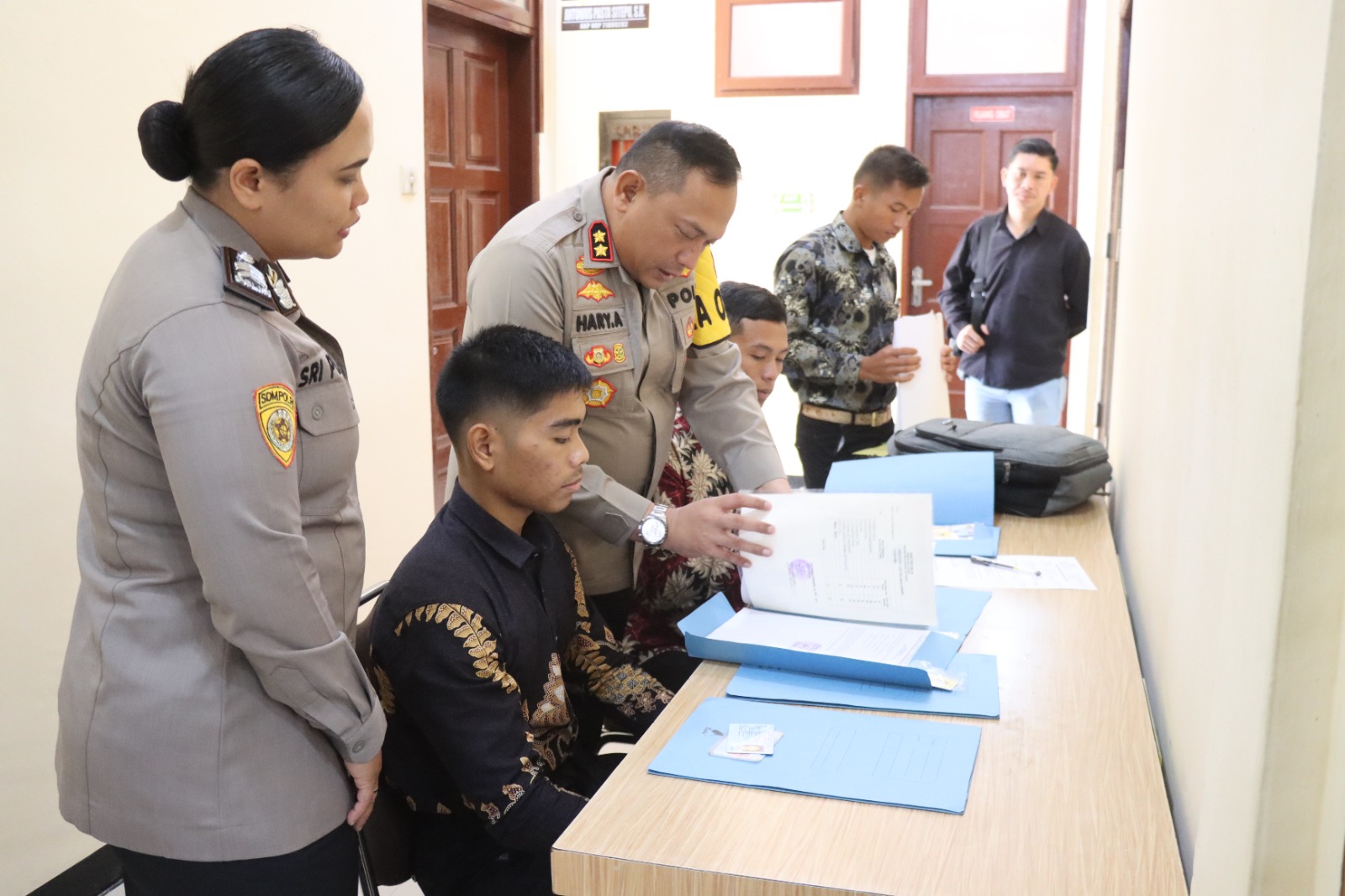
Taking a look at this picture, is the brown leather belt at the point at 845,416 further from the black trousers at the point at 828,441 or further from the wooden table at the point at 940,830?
the wooden table at the point at 940,830

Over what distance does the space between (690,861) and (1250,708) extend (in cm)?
51

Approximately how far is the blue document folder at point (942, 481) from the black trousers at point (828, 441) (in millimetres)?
978

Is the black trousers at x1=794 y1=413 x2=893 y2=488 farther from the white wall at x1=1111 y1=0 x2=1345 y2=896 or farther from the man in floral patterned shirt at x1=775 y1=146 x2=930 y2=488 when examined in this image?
the white wall at x1=1111 y1=0 x2=1345 y2=896

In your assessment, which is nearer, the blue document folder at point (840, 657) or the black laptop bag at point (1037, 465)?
the blue document folder at point (840, 657)

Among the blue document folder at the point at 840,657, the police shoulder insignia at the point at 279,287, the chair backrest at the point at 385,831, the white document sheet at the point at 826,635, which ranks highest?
the police shoulder insignia at the point at 279,287

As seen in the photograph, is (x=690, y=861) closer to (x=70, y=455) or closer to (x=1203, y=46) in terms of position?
(x=1203, y=46)

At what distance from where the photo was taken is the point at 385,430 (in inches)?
142

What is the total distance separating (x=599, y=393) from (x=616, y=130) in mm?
4335

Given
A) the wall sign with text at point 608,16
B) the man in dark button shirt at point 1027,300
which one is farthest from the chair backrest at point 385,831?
the man in dark button shirt at point 1027,300

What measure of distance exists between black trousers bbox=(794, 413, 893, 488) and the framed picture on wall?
9.42 ft

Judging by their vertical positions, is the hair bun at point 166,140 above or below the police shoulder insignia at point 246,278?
above

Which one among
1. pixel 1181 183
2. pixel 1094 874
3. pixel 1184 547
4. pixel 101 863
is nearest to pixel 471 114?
pixel 101 863

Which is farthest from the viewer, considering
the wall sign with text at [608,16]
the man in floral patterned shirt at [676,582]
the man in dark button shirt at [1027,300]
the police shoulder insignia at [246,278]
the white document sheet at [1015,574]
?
Answer: the man in dark button shirt at [1027,300]

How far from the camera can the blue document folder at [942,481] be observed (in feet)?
7.22
